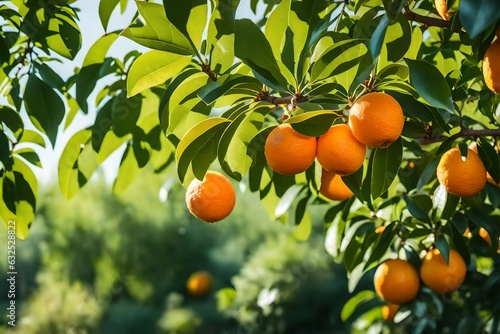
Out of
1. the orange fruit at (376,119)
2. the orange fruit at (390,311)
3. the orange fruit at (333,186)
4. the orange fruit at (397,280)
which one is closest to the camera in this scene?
the orange fruit at (376,119)

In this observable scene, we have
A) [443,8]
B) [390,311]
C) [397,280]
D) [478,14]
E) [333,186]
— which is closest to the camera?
[478,14]

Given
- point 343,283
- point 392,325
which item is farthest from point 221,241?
point 392,325

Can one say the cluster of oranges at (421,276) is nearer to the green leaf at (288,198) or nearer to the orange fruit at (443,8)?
the green leaf at (288,198)

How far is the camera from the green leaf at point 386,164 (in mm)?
605

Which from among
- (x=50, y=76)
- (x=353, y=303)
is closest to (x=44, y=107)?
(x=50, y=76)

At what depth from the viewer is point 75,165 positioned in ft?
2.88

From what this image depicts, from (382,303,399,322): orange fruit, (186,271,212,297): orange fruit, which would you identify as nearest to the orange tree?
(382,303,399,322): orange fruit

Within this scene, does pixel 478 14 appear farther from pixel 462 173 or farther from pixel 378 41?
pixel 462 173

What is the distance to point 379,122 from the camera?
1.69 feet

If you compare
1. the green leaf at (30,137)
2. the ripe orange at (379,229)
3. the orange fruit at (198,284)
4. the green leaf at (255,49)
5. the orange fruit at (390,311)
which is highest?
the orange fruit at (198,284)

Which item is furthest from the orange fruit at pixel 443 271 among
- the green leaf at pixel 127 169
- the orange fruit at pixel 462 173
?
the green leaf at pixel 127 169

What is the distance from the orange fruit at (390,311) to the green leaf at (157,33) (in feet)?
2.27

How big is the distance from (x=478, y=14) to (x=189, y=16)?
0.28 meters

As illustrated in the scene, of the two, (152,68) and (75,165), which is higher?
(75,165)
